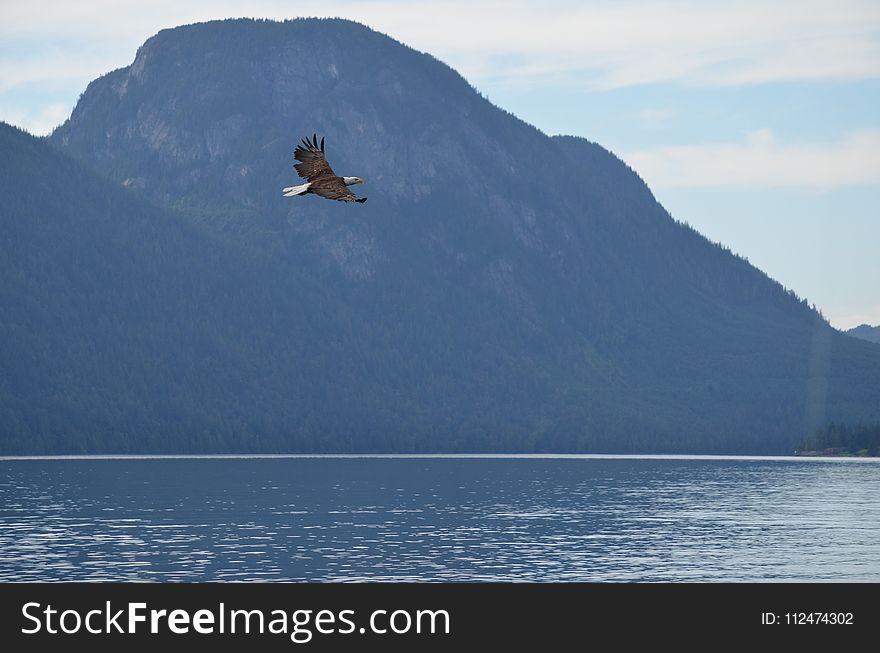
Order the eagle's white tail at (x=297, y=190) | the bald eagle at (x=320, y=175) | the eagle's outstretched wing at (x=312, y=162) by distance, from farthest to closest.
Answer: the eagle's outstretched wing at (x=312, y=162)
the bald eagle at (x=320, y=175)
the eagle's white tail at (x=297, y=190)

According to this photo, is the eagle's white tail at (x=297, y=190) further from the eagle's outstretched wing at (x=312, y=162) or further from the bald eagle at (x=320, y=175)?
the eagle's outstretched wing at (x=312, y=162)

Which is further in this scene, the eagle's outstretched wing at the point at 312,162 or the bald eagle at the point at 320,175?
the eagle's outstretched wing at the point at 312,162

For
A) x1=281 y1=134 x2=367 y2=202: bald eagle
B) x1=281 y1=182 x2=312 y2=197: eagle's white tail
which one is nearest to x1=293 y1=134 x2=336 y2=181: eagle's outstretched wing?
x1=281 y1=134 x2=367 y2=202: bald eagle

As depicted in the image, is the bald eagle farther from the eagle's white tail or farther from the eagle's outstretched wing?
the eagle's white tail

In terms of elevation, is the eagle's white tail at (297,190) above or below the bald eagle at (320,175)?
below

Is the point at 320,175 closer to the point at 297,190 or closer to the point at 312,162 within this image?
the point at 312,162

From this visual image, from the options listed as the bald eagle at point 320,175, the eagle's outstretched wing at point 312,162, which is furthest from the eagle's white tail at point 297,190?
the eagle's outstretched wing at point 312,162
